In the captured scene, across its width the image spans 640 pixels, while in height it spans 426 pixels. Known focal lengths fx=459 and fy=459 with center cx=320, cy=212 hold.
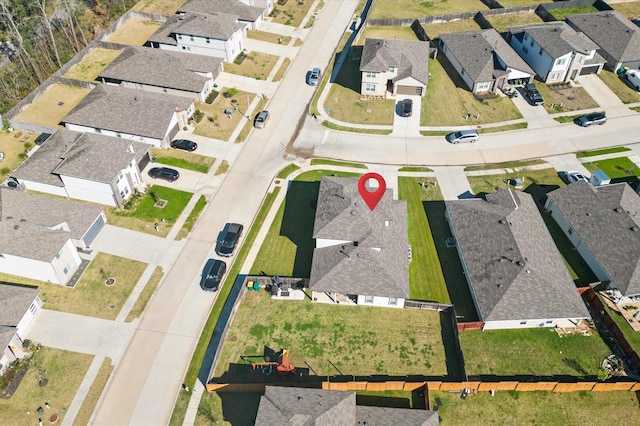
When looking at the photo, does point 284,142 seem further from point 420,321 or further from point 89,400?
point 89,400

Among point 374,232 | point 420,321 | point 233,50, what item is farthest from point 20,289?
point 233,50

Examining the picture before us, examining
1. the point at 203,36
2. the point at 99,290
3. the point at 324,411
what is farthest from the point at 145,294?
the point at 203,36

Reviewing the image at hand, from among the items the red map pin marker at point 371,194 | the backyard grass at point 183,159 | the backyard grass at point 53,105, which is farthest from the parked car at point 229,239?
the backyard grass at point 53,105

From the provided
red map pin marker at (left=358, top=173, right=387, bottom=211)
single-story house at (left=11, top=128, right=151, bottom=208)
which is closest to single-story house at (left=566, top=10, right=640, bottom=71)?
red map pin marker at (left=358, top=173, right=387, bottom=211)

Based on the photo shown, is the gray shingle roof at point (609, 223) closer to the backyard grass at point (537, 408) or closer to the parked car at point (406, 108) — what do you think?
the backyard grass at point (537, 408)

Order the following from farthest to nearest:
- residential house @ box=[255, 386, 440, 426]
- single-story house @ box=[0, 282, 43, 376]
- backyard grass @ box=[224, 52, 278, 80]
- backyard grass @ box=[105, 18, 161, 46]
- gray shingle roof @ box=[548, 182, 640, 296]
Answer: backyard grass @ box=[105, 18, 161, 46]
backyard grass @ box=[224, 52, 278, 80]
gray shingle roof @ box=[548, 182, 640, 296]
single-story house @ box=[0, 282, 43, 376]
residential house @ box=[255, 386, 440, 426]

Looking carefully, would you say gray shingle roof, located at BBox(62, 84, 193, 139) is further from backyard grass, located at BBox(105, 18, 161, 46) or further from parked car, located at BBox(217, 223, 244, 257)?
backyard grass, located at BBox(105, 18, 161, 46)
